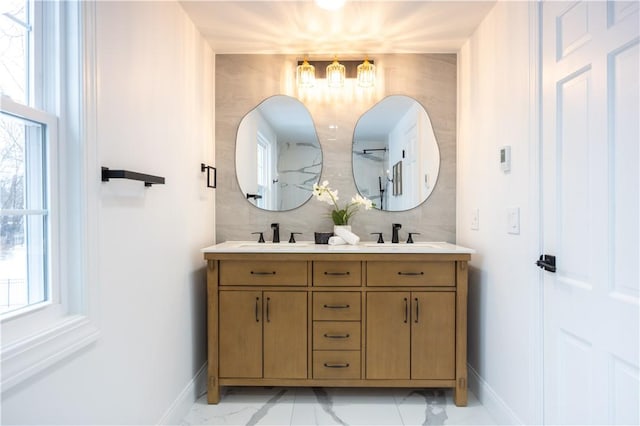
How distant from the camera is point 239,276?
6.84 ft

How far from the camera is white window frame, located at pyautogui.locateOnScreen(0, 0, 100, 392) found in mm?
1122

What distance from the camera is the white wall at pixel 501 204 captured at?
162cm

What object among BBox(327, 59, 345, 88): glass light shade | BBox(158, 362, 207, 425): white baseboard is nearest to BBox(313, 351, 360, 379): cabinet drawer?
BBox(158, 362, 207, 425): white baseboard

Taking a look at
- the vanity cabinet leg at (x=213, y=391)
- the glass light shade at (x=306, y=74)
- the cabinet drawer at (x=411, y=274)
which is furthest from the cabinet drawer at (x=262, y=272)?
the glass light shade at (x=306, y=74)

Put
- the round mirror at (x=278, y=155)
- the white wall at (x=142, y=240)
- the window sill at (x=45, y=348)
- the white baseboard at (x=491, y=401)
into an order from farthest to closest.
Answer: the round mirror at (x=278, y=155)
the white baseboard at (x=491, y=401)
the white wall at (x=142, y=240)
the window sill at (x=45, y=348)

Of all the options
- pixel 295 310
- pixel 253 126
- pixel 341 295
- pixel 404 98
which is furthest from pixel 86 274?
pixel 404 98

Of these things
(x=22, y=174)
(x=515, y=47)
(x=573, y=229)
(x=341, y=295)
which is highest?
(x=515, y=47)

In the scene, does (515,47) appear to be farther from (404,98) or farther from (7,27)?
(7,27)

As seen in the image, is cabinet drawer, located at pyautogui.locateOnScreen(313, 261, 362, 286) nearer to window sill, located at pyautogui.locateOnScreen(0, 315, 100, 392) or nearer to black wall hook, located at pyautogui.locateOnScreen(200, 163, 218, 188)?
black wall hook, located at pyautogui.locateOnScreen(200, 163, 218, 188)

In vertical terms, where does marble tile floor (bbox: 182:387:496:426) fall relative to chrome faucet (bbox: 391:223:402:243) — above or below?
below

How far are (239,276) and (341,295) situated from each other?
61 centimetres

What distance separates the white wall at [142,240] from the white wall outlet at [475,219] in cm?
177

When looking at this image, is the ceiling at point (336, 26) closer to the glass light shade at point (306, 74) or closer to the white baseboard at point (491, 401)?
the glass light shade at point (306, 74)

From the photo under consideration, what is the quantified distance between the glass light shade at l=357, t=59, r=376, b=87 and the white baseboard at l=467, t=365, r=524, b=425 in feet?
6.77
